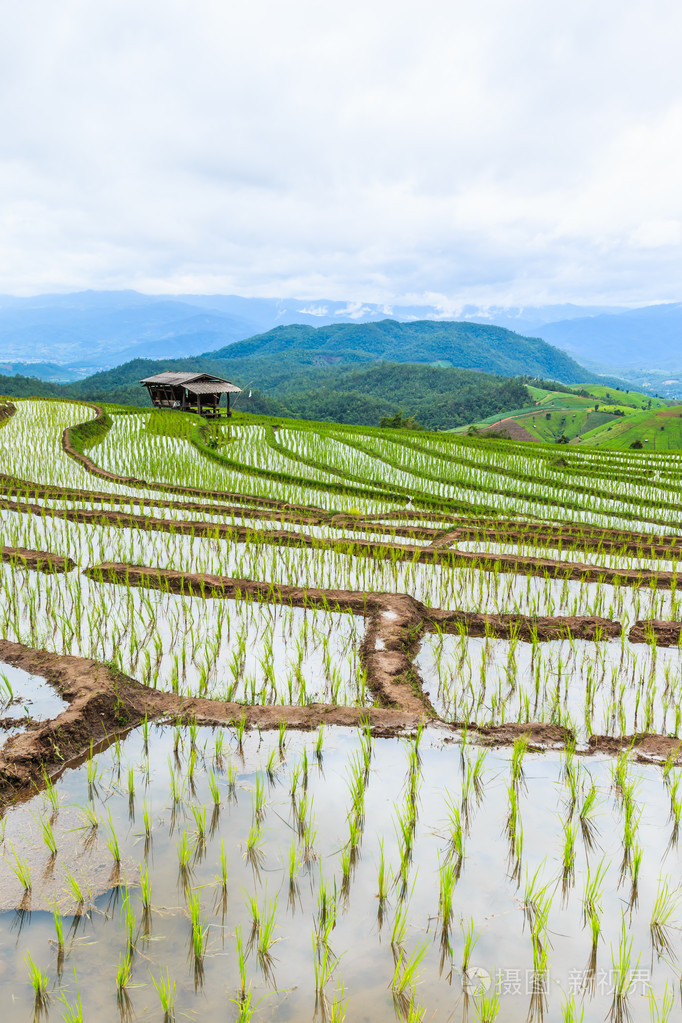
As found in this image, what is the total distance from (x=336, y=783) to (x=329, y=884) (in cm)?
54

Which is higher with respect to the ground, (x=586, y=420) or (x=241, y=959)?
(x=586, y=420)

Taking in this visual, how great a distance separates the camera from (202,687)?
125 inches

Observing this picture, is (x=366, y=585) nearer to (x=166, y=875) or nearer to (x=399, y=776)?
(x=399, y=776)

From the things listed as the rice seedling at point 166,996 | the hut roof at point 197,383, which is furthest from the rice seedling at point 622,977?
the hut roof at point 197,383

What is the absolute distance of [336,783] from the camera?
246 centimetres

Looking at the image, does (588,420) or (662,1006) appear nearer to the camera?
(662,1006)

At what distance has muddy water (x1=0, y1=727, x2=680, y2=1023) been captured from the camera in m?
1.58

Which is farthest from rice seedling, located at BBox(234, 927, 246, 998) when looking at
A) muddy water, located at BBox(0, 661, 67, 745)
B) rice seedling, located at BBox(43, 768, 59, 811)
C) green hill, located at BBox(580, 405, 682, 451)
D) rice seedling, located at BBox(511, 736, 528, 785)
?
green hill, located at BBox(580, 405, 682, 451)

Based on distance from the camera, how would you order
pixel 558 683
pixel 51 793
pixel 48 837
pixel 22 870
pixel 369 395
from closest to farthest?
pixel 22 870, pixel 48 837, pixel 51 793, pixel 558 683, pixel 369 395

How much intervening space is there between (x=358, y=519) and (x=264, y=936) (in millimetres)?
5639

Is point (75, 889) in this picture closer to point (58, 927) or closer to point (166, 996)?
point (58, 927)

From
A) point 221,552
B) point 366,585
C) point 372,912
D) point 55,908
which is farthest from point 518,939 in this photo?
point 221,552

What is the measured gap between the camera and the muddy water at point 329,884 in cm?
158
